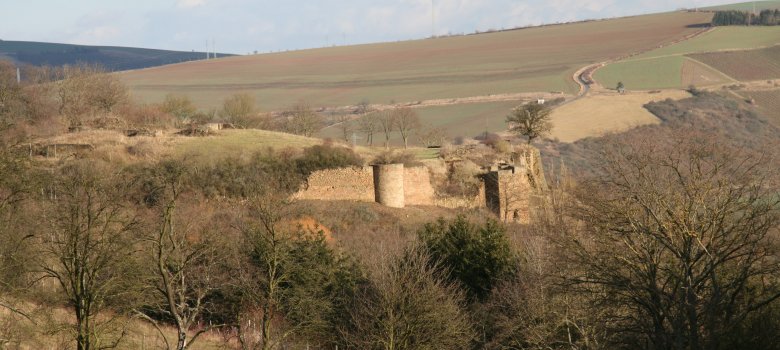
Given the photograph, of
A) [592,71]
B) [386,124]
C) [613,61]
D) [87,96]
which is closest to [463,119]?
A: [386,124]

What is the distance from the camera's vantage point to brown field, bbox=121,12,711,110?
9281 centimetres

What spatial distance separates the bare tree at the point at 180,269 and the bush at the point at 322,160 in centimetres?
836

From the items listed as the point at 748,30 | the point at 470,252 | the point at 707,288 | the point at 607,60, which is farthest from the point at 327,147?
the point at 748,30

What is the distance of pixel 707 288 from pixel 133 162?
2638cm

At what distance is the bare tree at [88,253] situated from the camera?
758 inches

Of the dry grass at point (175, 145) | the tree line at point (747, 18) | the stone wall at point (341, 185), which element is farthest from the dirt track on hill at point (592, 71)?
the stone wall at point (341, 185)

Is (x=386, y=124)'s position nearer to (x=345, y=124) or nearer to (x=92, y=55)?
(x=345, y=124)

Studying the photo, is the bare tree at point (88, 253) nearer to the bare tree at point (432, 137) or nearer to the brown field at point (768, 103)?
the bare tree at point (432, 137)

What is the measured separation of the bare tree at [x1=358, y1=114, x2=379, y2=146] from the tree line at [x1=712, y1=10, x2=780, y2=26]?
169 ft

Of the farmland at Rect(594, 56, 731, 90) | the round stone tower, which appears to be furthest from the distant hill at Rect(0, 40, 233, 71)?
the round stone tower

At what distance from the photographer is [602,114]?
237 feet

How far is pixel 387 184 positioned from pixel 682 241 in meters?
24.4

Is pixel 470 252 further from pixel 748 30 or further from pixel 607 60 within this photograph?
pixel 748 30

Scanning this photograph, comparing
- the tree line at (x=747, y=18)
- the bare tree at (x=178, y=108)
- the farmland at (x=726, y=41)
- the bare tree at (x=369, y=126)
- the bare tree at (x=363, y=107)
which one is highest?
the tree line at (x=747, y=18)
